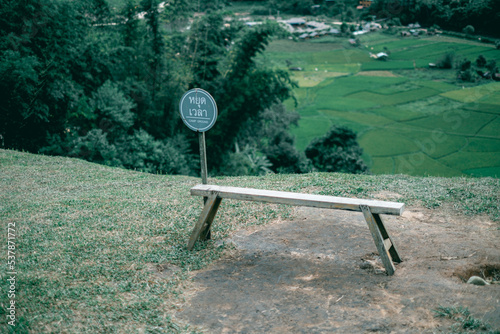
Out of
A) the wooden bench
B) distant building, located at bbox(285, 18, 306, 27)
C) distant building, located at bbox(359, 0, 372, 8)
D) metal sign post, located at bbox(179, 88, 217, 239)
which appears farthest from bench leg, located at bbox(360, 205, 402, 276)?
distant building, located at bbox(285, 18, 306, 27)

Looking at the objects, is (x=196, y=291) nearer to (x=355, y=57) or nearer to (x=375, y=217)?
(x=375, y=217)

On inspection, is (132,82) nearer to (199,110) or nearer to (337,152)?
(337,152)

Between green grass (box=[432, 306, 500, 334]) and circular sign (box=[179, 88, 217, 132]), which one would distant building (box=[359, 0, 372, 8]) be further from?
green grass (box=[432, 306, 500, 334])

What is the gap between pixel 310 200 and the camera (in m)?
4.46

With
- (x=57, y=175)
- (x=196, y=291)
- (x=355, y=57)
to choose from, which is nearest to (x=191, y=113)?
(x=196, y=291)

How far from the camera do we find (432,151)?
15.5m

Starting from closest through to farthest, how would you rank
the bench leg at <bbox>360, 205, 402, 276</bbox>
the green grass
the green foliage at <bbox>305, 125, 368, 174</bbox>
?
the green grass
the bench leg at <bbox>360, 205, 402, 276</bbox>
the green foliage at <bbox>305, 125, 368, 174</bbox>

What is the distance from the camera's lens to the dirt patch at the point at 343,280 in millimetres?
3566

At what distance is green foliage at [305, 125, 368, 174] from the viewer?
58.9 feet

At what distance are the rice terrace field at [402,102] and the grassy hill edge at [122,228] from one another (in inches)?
248

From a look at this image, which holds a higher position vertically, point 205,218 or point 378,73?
point 378,73

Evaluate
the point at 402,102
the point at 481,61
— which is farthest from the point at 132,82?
the point at 481,61

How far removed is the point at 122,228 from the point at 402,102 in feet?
54.7

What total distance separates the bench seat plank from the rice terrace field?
8.84 meters
